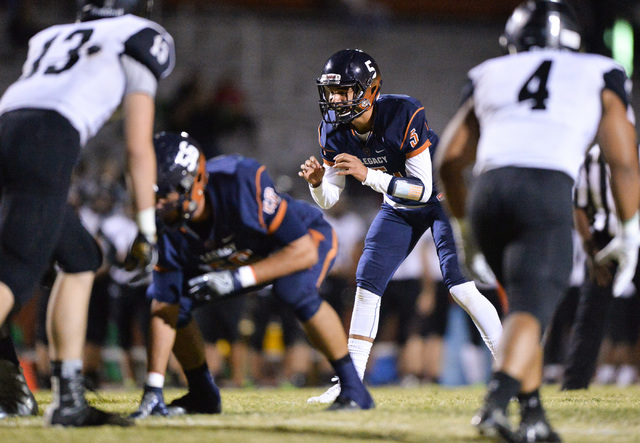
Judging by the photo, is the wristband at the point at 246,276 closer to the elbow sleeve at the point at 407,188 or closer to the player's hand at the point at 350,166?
the player's hand at the point at 350,166

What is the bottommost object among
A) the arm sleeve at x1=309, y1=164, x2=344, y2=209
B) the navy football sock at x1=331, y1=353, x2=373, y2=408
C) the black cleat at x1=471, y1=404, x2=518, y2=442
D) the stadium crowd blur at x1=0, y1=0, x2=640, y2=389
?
the stadium crowd blur at x1=0, y1=0, x2=640, y2=389

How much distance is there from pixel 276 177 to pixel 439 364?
3483mm

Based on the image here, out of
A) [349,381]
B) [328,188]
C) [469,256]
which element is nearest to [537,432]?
[469,256]

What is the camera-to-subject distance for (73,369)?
3.29 metres

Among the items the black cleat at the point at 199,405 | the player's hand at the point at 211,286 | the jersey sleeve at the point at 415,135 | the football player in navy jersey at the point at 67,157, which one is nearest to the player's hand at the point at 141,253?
the football player in navy jersey at the point at 67,157

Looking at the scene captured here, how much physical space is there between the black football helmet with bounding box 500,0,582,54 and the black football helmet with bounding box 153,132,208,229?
4.70 ft

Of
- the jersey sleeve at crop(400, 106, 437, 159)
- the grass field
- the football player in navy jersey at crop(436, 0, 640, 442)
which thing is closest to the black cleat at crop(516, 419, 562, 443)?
the football player in navy jersey at crop(436, 0, 640, 442)

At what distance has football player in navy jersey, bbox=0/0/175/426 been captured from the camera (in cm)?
306

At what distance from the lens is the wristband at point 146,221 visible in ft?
10.6

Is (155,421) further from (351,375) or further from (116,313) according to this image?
(116,313)

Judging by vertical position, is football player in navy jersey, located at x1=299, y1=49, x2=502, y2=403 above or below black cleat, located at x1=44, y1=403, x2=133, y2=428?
above

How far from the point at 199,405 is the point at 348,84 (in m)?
2.01

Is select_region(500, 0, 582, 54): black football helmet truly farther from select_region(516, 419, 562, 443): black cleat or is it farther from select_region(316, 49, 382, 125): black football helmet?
select_region(316, 49, 382, 125): black football helmet

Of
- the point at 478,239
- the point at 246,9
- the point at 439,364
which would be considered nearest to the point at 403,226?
the point at 478,239
